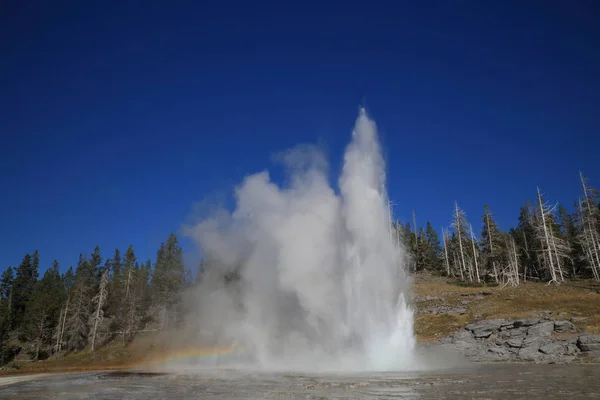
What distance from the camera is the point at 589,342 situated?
26.2 meters

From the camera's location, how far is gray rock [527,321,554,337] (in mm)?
30766

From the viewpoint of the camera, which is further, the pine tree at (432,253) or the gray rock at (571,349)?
the pine tree at (432,253)

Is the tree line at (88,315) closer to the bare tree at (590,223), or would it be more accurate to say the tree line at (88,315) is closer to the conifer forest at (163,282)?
the conifer forest at (163,282)

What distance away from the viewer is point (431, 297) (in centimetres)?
5206

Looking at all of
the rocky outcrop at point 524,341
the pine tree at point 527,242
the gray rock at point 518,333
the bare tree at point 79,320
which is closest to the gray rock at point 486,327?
the rocky outcrop at point 524,341

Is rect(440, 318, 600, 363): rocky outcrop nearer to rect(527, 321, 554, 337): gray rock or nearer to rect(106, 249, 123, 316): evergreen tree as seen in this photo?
rect(527, 321, 554, 337): gray rock

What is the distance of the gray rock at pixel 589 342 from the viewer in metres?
25.7

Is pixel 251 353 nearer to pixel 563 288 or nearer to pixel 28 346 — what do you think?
pixel 563 288

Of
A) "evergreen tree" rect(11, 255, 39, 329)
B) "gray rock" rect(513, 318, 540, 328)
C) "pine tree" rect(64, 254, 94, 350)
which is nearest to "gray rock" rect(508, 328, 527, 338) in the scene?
"gray rock" rect(513, 318, 540, 328)

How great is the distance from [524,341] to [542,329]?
2.19 m

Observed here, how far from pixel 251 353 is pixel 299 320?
5.22 m

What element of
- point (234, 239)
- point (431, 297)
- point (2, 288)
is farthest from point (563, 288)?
point (2, 288)

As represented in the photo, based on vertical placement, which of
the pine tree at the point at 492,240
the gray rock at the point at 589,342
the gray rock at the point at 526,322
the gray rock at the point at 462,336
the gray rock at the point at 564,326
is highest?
the pine tree at the point at 492,240

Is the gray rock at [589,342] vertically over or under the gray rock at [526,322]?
under
